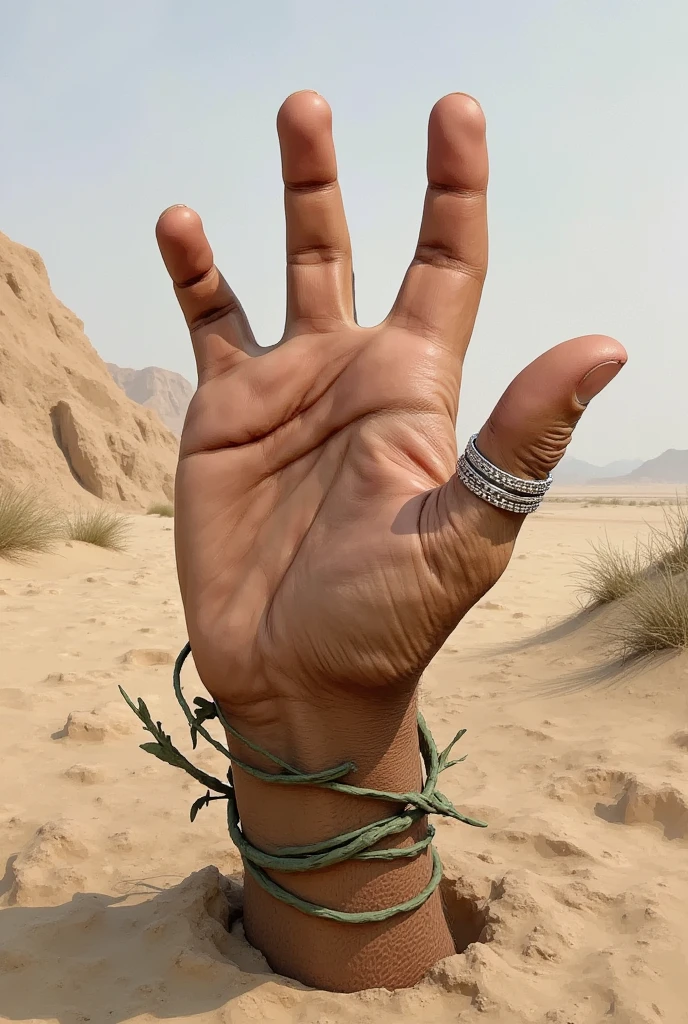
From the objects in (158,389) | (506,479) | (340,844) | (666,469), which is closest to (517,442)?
(506,479)

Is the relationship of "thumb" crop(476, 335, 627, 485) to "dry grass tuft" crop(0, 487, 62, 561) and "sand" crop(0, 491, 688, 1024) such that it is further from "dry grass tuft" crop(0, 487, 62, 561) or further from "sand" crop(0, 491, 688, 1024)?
"dry grass tuft" crop(0, 487, 62, 561)

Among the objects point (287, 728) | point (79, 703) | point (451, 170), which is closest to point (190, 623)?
point (287, 728)

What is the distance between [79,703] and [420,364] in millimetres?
2501

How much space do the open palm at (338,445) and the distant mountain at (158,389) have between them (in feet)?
346

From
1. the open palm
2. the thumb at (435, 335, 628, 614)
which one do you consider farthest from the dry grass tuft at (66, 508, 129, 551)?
the thumb at (435, 335, 628, 614)

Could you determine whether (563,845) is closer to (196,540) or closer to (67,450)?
(196,540)

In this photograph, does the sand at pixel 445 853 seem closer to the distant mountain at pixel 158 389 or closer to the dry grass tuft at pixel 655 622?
the dry grass tuft at pixel 655 622

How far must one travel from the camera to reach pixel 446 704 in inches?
138

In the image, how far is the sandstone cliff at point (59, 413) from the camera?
1534cm

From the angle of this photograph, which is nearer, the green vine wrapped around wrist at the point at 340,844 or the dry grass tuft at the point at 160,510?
the green vine wrapped around wrist at the point at 340,844

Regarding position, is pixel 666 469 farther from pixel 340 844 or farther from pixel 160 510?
pixel 340 844

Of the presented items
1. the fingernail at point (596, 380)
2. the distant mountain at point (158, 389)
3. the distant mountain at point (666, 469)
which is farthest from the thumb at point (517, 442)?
the distant mountain at point (666, 469)

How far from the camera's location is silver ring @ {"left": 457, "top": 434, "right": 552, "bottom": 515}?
3.61 feet

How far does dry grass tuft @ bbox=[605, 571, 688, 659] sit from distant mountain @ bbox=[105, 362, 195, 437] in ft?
341
